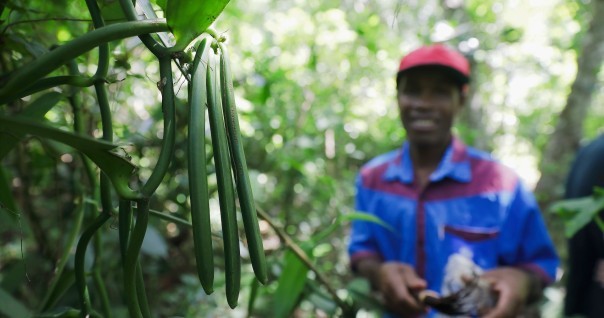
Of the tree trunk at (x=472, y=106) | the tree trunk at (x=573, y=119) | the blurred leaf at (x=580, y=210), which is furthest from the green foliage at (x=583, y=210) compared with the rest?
the tree trunk at (x=573, y=119)

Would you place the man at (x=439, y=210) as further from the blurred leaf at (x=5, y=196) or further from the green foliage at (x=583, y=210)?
the blurred leaf at (x=5, y=196)

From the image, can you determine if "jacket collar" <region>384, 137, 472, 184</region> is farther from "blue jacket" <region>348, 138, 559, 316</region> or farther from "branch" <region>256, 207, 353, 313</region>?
"branch" <region>256, 207, 353, 313</region>

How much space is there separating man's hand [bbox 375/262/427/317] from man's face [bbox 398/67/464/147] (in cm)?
31

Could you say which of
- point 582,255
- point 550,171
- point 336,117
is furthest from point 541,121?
point 582,255

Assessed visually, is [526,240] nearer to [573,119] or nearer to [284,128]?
[284,128]

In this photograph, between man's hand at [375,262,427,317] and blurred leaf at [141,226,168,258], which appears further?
man's hand at [375,262,427,317]

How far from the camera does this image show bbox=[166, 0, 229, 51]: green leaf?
296 millimetres

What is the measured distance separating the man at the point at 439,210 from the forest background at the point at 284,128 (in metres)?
0.10

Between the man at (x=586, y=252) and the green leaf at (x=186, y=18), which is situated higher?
the green leaf at (x=186, y=18)

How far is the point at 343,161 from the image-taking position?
81.6 inches

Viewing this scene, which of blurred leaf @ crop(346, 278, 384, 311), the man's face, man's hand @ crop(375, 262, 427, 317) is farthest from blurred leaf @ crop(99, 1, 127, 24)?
the man's face

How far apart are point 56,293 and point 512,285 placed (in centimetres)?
80

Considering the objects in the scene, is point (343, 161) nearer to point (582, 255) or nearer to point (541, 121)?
point (582, 255)

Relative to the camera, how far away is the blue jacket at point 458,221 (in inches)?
44.1
